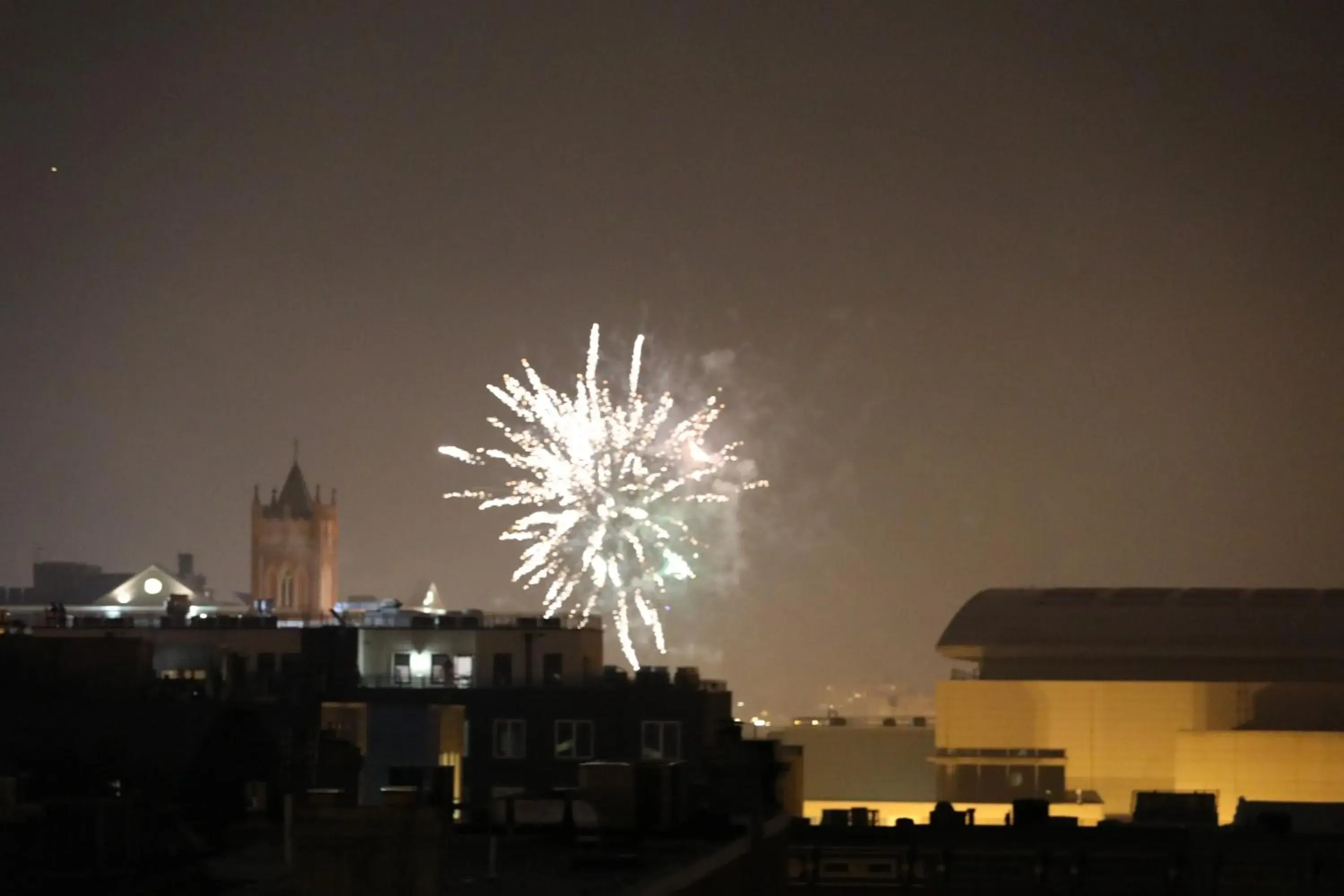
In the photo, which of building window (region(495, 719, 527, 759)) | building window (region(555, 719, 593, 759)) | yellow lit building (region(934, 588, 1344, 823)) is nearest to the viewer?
building window (region(555, 719, 593, 759))

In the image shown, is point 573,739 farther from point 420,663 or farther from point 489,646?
point 420,663

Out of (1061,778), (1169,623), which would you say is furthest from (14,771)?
(1169,623)

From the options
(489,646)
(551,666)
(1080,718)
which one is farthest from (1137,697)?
(489,646)

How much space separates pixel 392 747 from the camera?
250 feet

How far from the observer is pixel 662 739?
83625mm

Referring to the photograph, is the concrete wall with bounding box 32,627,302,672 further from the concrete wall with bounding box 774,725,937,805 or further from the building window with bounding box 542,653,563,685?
the concrete wall with bounding box 774,725,937,805

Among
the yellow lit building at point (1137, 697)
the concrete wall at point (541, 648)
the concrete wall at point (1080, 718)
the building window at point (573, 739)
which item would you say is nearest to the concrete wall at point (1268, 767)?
the yellow lit building at point (1137, 697)

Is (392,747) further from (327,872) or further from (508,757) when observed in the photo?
(327,872)

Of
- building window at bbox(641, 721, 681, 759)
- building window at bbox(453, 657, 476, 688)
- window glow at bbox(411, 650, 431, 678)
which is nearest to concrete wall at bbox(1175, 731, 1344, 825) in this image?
building window at bbox(641, 721, 681, 759)

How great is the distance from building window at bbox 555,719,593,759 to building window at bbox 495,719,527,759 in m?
0.85

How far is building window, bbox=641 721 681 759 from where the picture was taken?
83.3 m

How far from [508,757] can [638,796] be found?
4577 centimetres

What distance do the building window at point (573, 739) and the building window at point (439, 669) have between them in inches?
217

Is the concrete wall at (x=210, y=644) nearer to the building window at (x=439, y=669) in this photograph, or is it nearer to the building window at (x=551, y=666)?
the building window at (x=439, y=669)
